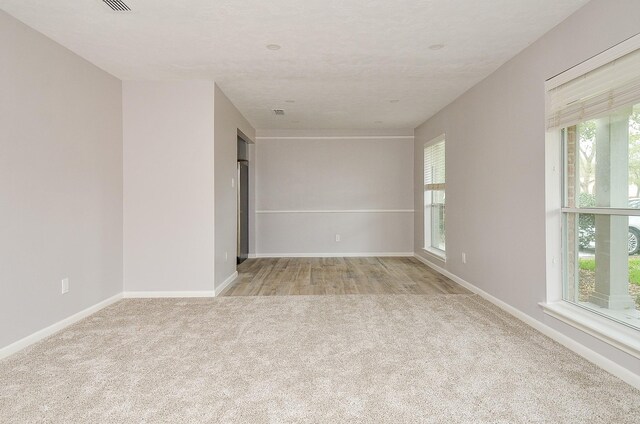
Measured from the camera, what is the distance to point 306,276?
541 centimetres

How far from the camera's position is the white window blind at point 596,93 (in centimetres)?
221

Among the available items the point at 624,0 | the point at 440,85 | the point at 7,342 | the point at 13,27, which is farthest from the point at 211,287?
the point at 624,0

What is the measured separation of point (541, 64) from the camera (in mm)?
3055

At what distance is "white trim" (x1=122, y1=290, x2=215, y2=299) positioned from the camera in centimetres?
421

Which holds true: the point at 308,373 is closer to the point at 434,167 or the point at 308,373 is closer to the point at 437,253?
the point at 437,253

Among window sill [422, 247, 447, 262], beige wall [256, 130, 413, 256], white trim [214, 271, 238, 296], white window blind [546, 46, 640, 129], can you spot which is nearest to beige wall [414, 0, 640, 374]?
white window blind [546, 46, 640, 129]

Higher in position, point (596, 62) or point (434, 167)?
point (596, 62)

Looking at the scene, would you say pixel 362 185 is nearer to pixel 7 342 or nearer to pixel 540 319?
pixel 540 319

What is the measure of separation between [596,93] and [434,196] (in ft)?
13.1

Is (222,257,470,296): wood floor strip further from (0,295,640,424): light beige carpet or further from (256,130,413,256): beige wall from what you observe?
(0,295,640,424): light beige carpet

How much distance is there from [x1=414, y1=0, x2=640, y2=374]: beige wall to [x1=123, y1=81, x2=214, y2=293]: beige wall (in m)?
3.12

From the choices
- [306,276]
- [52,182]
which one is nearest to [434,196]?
[306,276]

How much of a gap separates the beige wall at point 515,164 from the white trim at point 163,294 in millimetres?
3193

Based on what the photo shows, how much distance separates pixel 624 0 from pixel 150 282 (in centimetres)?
482
